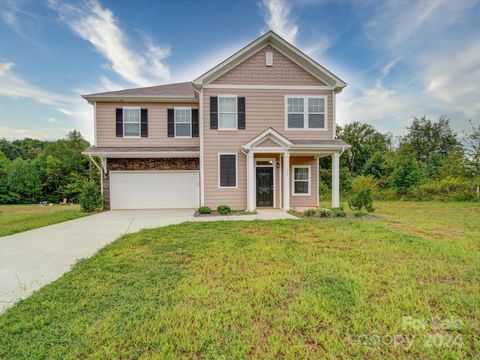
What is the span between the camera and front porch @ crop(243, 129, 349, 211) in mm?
10375

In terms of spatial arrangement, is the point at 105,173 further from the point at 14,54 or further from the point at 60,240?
the point at 14,54

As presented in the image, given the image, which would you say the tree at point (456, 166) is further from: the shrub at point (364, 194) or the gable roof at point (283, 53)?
the gable roof at point (283, 53)

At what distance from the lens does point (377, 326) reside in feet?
8.16

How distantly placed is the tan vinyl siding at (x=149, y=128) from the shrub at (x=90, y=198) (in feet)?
7.21

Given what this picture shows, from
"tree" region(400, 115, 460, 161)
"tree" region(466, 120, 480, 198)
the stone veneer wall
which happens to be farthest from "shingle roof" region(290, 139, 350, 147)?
"tree" region(400, 115, 460, 161)

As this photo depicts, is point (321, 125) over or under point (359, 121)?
under

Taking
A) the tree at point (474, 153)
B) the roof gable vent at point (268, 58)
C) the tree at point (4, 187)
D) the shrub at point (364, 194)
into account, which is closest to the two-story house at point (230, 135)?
the roof gable vent at point (268, 58)

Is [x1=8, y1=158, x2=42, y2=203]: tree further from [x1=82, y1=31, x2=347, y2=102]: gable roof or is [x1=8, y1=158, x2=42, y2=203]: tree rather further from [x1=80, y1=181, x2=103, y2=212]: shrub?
[x1=82, y1=31, x2=347, y2=102]: gable roof

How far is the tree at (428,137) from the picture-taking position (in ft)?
94.7

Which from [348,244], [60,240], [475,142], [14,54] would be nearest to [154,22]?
[14,54]

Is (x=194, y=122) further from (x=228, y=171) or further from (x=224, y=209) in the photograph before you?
(x=224, y=209)

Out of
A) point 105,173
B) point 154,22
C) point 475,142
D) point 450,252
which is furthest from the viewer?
point 475,142

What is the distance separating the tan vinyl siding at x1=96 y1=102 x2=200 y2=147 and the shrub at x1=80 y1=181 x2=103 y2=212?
7.21 ft

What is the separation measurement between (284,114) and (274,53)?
2.85 metres
